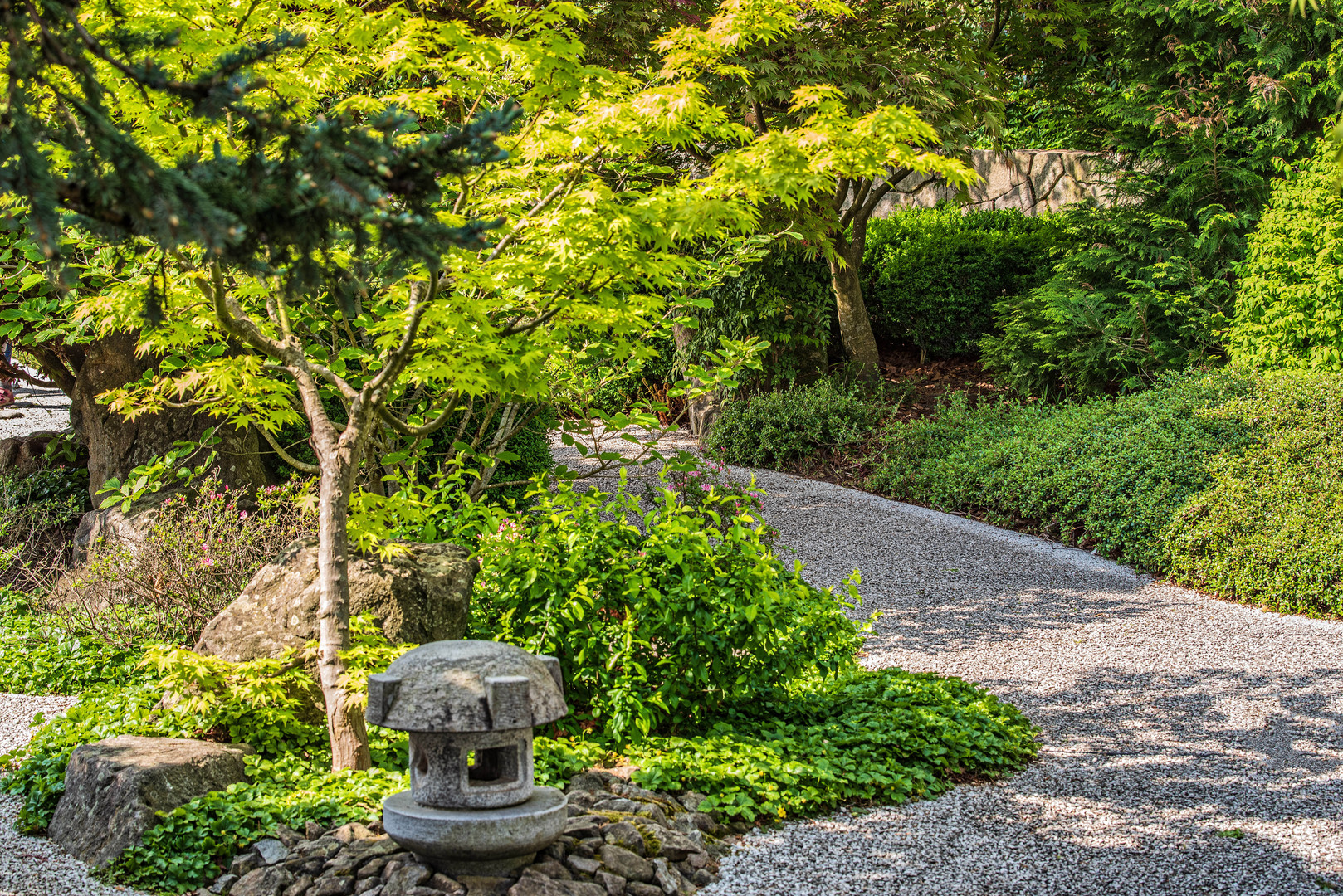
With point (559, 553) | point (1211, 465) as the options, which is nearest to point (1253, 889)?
point (559, 553)

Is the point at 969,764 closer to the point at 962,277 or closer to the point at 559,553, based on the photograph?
the point at 559,553

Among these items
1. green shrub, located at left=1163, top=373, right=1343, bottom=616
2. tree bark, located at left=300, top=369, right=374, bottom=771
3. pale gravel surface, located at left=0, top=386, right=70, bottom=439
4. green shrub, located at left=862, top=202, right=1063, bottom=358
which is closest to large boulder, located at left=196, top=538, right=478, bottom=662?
tree bark, located at left=300, top=369, right=374, bottom=771

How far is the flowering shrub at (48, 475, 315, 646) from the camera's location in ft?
17.7

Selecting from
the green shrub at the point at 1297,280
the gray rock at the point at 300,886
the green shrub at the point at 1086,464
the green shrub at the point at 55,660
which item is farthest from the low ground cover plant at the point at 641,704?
the green shrub at the point at 1297,280

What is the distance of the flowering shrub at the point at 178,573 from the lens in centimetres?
540

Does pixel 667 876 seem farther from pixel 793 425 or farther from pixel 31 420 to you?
pixel 31 420

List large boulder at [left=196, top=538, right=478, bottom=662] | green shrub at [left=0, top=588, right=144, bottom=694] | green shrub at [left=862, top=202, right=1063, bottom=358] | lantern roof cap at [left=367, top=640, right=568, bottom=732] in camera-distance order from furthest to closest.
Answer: green shrub at [left=862, top=202, right=1063, bottom=358] < green shrub at [left=0, top=588, right=144, bottom=694] < large boulder at [left=196, top=538, right=478, bottom=662] < lantern roof cap at [left=367, top=640, right=568, bottom=732]

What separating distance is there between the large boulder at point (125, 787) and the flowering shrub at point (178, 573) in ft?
5.22

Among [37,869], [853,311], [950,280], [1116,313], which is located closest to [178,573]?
[37,869]

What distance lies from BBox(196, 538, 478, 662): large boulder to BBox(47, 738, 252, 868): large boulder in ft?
1.86

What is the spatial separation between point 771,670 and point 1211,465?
5233 mm

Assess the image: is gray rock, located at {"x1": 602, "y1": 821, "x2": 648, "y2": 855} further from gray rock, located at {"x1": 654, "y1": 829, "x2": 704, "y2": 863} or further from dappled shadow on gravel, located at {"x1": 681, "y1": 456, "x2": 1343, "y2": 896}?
dappled shadow on gravel, located at {"x1": 681, "y1": 456, "x2": 1343, "y2": 896}

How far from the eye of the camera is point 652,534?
15.1 ft

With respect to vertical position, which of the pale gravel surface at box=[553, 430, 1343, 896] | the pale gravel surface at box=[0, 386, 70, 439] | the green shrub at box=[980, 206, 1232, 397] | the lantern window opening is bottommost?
the pale gravel surface at box=[553, 430, 1343, 896]
